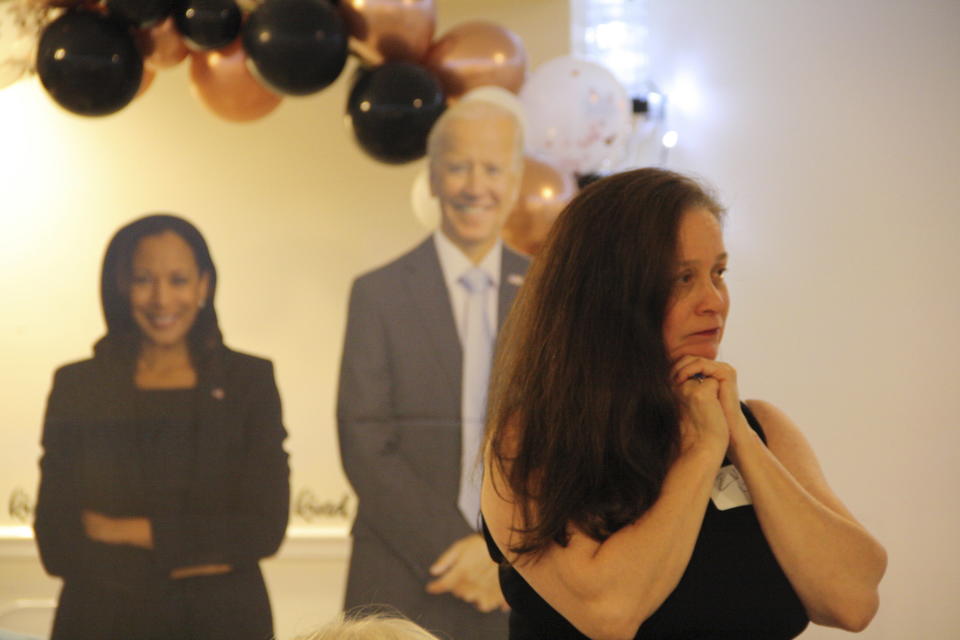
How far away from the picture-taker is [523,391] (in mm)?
1196

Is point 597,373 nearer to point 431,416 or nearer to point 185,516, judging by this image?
point 431,416

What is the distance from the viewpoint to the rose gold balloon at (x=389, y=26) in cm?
265

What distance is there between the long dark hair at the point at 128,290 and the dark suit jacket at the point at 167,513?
0.18 feet

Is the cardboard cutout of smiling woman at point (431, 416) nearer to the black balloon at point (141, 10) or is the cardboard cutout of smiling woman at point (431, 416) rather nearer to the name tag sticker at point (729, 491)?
the black balloon at point (141, 10)

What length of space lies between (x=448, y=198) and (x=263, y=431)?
3.09 ft

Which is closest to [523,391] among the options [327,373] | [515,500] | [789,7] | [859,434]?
[515,500]

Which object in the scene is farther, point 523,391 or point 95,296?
point 95,296

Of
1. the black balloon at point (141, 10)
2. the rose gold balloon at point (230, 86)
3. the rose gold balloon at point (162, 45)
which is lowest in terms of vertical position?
the rose gold balloon at point (230, 86)

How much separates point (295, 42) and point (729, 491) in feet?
5.96

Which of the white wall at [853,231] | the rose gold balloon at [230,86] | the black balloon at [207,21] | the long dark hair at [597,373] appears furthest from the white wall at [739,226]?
the long dark hair at [597,373]

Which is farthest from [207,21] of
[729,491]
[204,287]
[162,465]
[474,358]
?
[729,491]

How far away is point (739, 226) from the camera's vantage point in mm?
3307

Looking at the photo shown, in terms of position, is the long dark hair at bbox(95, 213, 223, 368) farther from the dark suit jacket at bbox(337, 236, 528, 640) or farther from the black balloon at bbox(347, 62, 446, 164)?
the black balloon at bbox(347, 62, 446, 164)

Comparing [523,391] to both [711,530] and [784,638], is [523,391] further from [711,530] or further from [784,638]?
[784,638]
